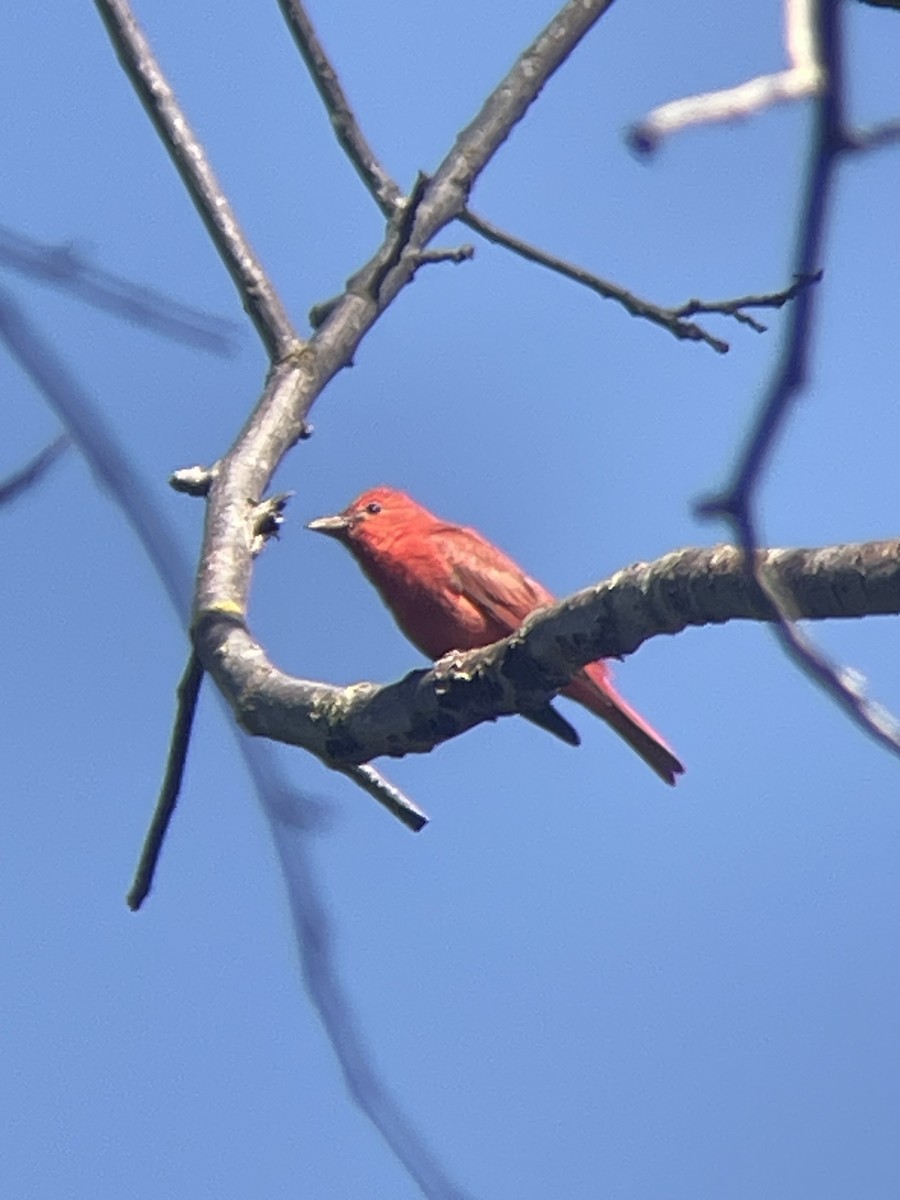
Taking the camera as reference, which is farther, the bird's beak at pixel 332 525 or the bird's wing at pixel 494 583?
the bird's beak at pixel 332 525

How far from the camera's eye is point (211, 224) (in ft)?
14.5

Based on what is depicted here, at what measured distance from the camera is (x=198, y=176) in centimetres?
439

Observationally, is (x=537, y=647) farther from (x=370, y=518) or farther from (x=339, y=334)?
(x=370, y=518)

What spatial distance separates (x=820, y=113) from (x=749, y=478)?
0.79 feet

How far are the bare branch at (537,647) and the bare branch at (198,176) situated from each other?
121 centimetres

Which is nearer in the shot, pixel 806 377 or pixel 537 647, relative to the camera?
pixel 806 377

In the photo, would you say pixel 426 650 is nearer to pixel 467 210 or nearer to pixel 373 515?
pixel 373 515

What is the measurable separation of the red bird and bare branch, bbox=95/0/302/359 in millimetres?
1151

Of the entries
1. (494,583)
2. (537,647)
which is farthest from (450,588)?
(537,647)

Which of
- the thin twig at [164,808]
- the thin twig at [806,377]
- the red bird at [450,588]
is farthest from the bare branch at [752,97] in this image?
the red bird at [450,588]

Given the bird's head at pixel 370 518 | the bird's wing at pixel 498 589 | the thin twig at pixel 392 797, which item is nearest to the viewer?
the thin twig at pixel 392 797

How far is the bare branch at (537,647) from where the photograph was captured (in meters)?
2.15

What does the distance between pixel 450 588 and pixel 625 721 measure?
2.44 feet

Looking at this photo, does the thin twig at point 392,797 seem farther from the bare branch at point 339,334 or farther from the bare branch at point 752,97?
the bare branch at point 752,97
